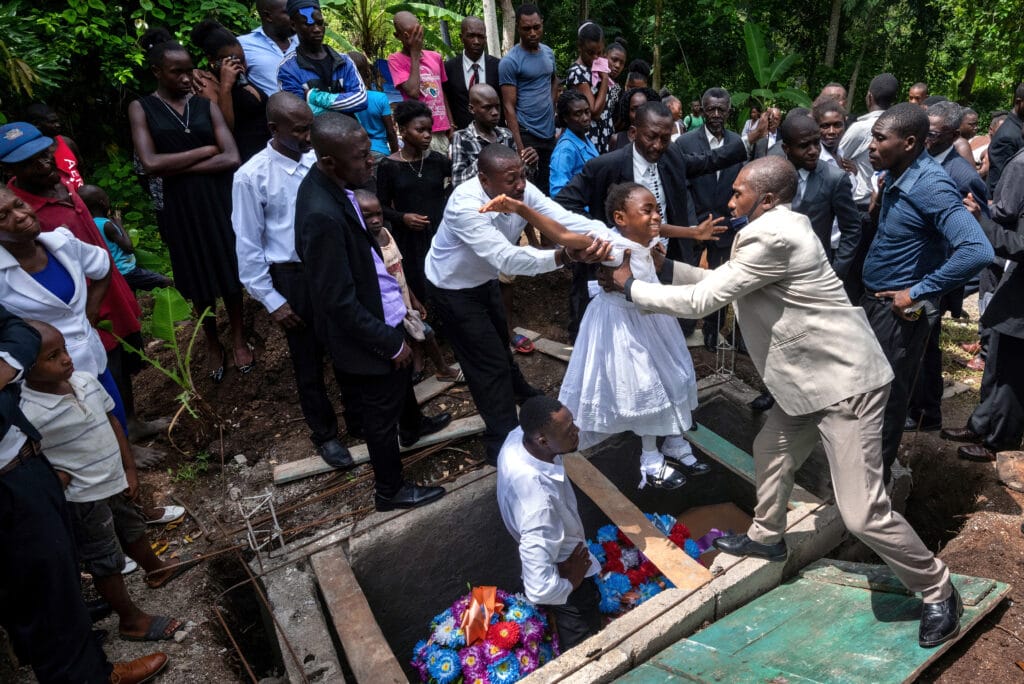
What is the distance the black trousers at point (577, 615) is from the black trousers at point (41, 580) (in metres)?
2.00

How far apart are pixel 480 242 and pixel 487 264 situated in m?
0.28

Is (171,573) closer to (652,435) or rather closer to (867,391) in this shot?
(652,435)

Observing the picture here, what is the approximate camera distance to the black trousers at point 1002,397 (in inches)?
159

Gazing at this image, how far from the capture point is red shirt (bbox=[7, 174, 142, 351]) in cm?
351

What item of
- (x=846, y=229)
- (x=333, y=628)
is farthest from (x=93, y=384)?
(x=846, y=229)

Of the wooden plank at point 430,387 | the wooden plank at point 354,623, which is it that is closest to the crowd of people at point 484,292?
the wooden plank at point 430,387

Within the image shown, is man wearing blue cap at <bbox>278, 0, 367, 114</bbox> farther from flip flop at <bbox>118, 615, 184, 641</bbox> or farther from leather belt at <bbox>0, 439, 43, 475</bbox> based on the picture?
flip flop at <bbox>118, 615, 184, 641</bbox>

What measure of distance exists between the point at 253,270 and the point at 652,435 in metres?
2.45

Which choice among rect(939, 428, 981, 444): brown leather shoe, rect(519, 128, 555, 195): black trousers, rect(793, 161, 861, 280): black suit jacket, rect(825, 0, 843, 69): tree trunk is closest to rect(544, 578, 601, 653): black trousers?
rect(793, 161, 861, 280): black suit jacket

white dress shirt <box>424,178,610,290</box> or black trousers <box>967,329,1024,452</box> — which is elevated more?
white dress shirt <box>424,178,610,290</box>

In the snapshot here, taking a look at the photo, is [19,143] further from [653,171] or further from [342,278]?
[653,171]

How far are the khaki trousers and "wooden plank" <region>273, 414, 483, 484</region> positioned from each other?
6.37 ft

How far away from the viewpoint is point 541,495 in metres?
2.94

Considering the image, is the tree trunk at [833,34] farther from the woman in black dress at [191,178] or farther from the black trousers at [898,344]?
the woman in black dress at [191,178]
